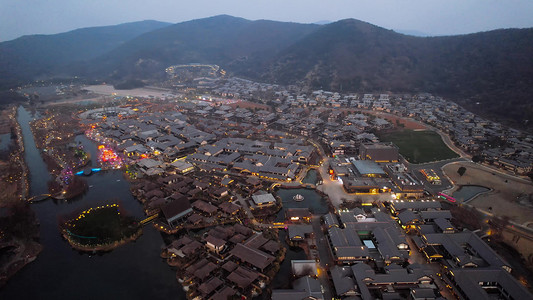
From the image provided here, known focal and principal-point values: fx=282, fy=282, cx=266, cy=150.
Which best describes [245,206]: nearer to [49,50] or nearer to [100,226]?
[100,226]

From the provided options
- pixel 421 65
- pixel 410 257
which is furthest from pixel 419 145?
pixel 421 65

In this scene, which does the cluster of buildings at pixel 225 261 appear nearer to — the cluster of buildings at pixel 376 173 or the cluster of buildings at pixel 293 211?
the cluster of buildings at pixel 293 211

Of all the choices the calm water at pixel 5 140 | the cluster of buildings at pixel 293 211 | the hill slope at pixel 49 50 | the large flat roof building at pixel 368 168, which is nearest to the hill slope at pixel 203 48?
the hill slope at pixel 49 50

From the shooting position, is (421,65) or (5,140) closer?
(5,140)

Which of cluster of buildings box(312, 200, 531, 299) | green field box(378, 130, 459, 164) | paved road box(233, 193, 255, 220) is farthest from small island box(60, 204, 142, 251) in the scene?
green field box(378, 130, 459, 164)

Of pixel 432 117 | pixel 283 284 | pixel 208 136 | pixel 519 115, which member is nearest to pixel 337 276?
pixel 283 284

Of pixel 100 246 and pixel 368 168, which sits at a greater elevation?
pixel 368 168
